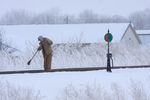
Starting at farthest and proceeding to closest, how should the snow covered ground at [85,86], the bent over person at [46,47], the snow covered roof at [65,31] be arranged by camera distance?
the snow covered roof at [65,31] < the bent over person at [46,47] < the snow covered ground at [85,86]

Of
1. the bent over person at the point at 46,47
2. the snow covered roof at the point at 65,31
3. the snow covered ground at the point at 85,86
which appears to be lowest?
the snow covered ground at the point at 85,86

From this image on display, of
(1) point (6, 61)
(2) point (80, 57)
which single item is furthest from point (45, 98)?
(2) point (80, 57)

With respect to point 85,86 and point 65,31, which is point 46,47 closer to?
point 85,86

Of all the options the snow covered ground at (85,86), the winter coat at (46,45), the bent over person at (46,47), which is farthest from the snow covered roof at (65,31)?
the snow covered ground at (85,86)

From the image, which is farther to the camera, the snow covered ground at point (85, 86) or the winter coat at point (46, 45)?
the winter coat at point (46, 45)

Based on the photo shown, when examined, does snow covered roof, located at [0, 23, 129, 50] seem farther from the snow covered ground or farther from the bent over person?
the snow covered ground

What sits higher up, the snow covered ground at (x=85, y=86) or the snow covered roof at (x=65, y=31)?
the snow covered roof at (x=65, y=31)

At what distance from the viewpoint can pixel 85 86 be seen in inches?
442

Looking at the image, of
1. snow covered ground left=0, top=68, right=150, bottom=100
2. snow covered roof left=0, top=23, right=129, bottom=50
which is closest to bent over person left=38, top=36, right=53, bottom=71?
snow covered ground left=0, top=68, right=150, bottom=100

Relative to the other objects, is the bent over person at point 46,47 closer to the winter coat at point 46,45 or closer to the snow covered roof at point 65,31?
the winter coat at point 46,45

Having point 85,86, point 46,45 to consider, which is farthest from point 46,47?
point 85,86

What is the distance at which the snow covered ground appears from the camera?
35.4 ft

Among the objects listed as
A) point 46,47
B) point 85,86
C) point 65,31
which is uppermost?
point 65,31

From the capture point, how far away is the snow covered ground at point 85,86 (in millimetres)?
10789
